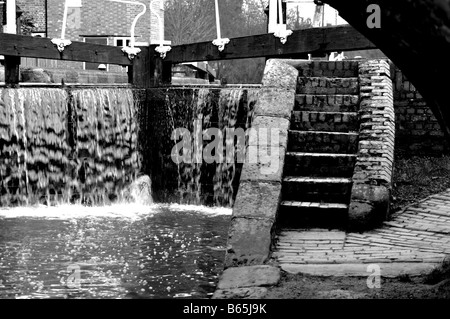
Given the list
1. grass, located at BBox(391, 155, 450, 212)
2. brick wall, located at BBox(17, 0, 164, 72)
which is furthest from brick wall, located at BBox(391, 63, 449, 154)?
brick wall, located at BBox(17, 0, 164, 72)

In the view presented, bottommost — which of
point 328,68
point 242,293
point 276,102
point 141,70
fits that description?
point 242,293

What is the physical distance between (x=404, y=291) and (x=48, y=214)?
665 centimetres

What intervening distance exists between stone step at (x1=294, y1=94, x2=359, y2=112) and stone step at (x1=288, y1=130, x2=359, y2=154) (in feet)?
2.26

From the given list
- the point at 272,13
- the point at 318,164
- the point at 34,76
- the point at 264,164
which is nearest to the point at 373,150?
the point at 318,164

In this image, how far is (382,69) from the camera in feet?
32.3

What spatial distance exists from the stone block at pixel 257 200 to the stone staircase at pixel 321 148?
1.24 feet

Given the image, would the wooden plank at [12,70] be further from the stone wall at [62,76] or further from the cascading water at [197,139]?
the cascading water at [197,139]

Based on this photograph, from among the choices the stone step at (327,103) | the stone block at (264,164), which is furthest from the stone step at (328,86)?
the stone block at (264,164)

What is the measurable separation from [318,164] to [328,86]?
1671 millimetres

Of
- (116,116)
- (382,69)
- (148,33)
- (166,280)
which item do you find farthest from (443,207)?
(148,33)

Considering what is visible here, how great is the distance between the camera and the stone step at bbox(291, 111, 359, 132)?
8.91 meters

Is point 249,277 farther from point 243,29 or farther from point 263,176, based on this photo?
point 243,29

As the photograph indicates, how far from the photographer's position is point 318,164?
8320 millimetres

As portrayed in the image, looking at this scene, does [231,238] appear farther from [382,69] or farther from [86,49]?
[86,49]
